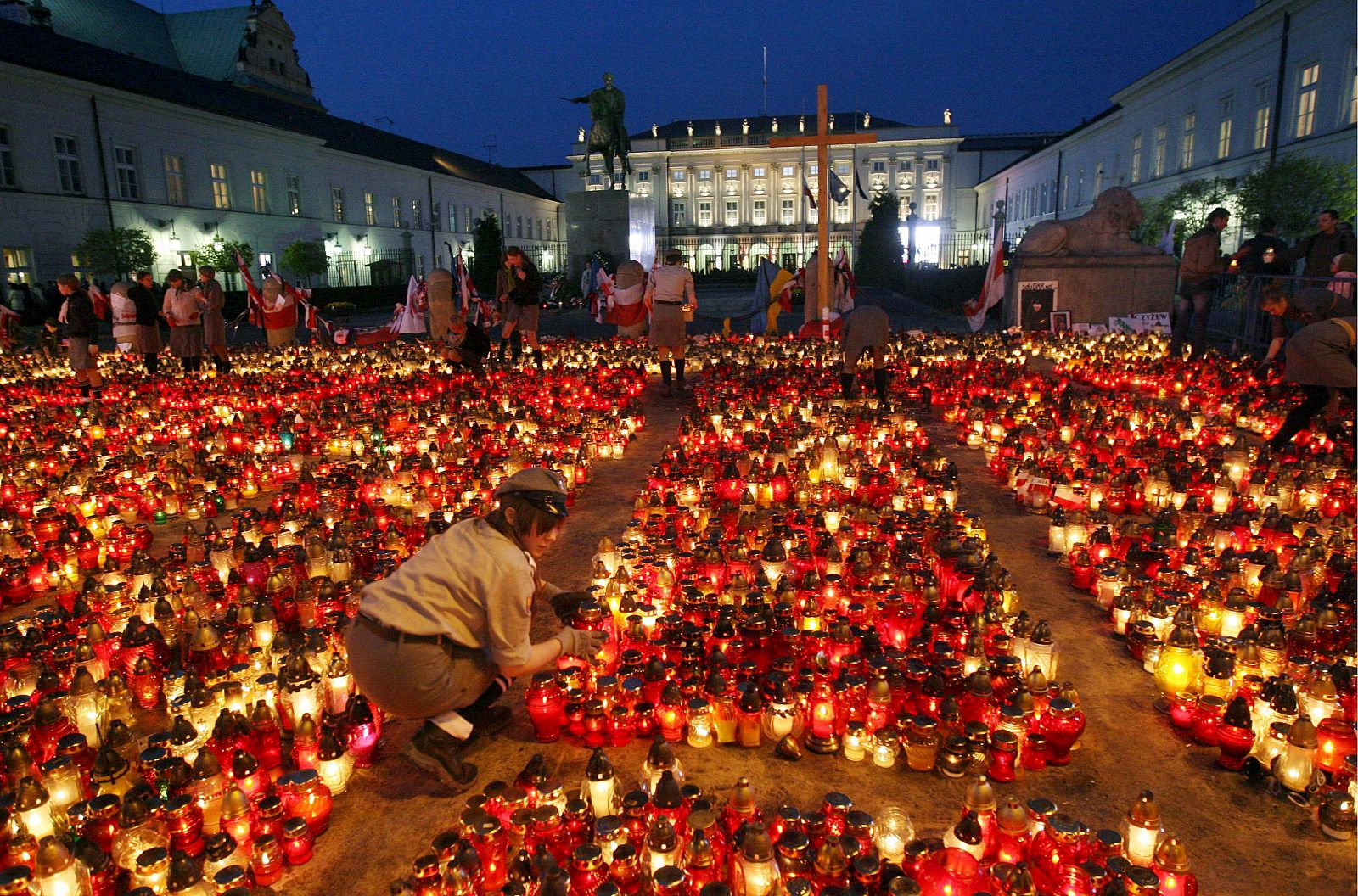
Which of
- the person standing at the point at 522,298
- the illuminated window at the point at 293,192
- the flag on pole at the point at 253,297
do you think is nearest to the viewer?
the person standing at the point at 522,298

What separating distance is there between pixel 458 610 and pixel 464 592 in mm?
78

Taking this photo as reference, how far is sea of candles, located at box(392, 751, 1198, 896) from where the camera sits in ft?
8.40

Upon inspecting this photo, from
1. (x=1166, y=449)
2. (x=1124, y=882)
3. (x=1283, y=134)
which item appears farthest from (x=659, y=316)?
(x=1283, y=134)

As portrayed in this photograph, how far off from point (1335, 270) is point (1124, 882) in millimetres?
11536

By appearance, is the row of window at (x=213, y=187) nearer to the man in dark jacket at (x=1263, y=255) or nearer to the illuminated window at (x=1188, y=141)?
the man in dark jacket at (x=1263, y=255)

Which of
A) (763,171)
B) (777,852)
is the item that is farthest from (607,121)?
(763,171)

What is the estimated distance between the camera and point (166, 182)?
33.5 meters

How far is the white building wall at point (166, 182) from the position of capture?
27.6 meters

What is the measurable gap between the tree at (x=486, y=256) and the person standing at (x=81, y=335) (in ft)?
68.9

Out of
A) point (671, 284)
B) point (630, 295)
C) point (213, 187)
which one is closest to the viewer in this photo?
point (671, 284)

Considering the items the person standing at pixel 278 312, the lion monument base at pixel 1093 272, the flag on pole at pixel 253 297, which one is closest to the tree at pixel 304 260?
the person standing at pixel 278 312

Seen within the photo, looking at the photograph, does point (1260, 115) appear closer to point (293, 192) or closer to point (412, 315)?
point (412, 315)

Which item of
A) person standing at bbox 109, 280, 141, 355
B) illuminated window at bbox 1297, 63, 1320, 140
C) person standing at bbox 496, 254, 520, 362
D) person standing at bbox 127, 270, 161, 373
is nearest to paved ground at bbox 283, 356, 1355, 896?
person standing at bbox 496, 254, 520, 362

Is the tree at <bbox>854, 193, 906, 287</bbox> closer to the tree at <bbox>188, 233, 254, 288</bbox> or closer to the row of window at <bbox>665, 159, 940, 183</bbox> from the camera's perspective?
the tree at <bbox>188, 233, 254, 288</bbox>
